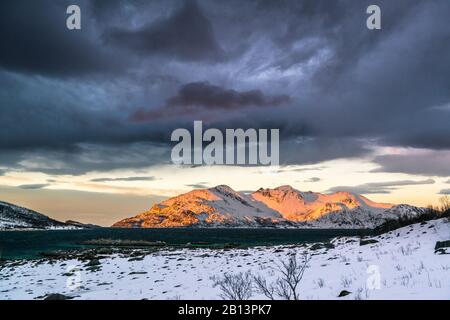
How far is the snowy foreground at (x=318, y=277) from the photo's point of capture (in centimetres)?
1221

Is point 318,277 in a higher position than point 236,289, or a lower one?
Answer: lower

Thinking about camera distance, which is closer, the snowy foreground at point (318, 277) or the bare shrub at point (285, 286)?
the bare shrub at point (285, 286)

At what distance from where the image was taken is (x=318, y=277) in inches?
657

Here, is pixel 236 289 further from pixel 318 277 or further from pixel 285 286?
pixel 318 277

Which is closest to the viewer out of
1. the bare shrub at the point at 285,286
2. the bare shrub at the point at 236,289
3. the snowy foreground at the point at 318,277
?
the bare shrub at the point at 285,286

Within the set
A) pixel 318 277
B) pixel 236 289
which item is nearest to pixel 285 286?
pixel 318 277

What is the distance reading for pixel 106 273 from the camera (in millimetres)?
27797

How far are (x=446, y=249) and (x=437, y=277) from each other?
638 cm

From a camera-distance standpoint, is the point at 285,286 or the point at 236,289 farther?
the point at 285,286

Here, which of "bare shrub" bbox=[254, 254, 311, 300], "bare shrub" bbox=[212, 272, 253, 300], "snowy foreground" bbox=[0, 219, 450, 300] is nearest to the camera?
"bare shrub" bbox=[254, 254, 311, 300]

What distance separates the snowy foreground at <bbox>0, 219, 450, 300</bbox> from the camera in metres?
12.2

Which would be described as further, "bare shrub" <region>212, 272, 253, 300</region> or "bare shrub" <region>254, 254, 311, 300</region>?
"bare shrub" <region>212, 272, 253, 300</region>
